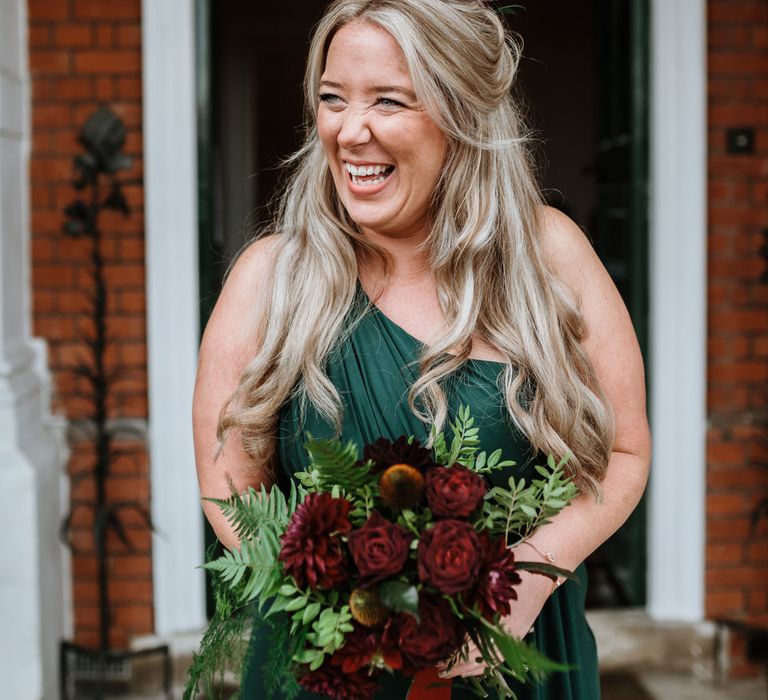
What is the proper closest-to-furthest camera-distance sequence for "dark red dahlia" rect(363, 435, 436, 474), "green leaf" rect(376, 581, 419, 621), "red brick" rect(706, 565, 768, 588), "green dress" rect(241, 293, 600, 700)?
"green leaf" rect(376, 581, 419, 621) < "dark red dahlia" rect(363, 435, 436, 474) < "green dress" rect(241, 293, 600, 700) < "red brick" rect(706, 565, 768, 588)

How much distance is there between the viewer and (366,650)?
1.43m

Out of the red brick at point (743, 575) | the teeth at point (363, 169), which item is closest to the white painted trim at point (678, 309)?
the red brick at point (743, 575)

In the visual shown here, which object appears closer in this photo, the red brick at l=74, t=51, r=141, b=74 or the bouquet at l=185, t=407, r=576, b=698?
the bouquet at l=185, t=407, r=576, b=698

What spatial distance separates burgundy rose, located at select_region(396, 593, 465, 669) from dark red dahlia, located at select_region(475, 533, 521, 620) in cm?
5

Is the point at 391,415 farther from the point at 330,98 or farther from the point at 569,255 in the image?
the point at 330,98

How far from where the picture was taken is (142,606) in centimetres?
398

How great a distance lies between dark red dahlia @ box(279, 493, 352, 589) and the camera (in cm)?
143

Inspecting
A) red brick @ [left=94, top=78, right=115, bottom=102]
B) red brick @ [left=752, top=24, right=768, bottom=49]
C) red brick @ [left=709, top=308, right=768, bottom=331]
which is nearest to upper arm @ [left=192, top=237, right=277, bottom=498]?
red brick @ [left=94, top=78, right=115, bottom=102]

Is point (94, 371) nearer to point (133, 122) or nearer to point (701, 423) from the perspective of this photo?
point (133, 122)

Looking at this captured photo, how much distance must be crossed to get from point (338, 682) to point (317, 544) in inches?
7.3

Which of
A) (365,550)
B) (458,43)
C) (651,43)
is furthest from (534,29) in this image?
(365,550)

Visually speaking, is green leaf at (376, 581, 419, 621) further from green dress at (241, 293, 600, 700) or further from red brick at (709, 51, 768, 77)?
red brick at (709, 51, 768, 77)

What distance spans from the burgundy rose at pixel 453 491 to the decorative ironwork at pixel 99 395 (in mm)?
2463

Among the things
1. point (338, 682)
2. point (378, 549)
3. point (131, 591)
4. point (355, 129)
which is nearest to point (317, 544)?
point (378, 549)
